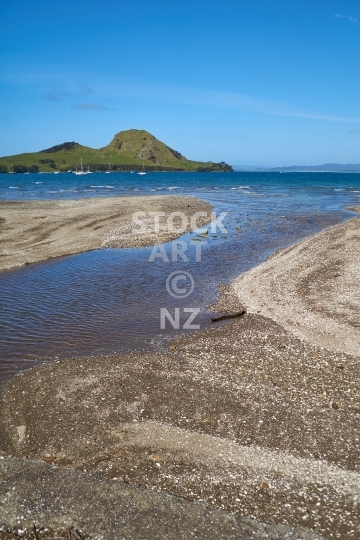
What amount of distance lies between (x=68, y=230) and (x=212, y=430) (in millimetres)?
39172

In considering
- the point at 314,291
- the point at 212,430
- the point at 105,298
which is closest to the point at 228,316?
the point at 314,291

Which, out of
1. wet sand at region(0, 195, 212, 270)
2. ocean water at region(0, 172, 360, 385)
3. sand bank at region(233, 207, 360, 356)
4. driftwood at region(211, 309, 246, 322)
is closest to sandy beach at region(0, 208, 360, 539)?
sand bank at region(233, 207, 360, 356)

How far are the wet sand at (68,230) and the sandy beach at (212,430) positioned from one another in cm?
2039

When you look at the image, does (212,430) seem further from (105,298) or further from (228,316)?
(105,298)

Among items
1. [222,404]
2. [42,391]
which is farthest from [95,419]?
[222,404]

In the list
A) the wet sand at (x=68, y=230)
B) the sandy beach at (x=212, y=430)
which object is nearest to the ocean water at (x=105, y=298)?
the sandy beach at (x=212, y=430)

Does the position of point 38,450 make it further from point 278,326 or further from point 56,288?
point 56,288

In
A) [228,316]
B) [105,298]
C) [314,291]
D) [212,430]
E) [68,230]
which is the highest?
[68,230]

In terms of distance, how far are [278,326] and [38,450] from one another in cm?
1260

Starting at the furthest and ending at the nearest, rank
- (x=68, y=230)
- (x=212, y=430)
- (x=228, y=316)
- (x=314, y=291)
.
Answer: (x=68, y=230) < (x=314, y=291) < (x=228, y=316) < (x=212, y=430)

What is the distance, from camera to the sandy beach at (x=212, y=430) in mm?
9096

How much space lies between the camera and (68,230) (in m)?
47.3

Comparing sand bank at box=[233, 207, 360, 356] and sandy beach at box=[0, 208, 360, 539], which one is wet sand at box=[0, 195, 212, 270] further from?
sandy beach at box=[0, 208, 360, 539]

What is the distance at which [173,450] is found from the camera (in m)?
11.2
